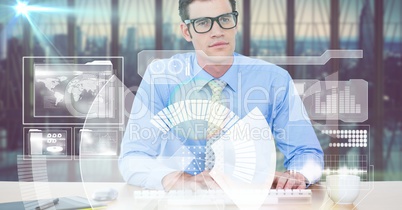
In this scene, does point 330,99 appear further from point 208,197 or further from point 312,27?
point 208,197

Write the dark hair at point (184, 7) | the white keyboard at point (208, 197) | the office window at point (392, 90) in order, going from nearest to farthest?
the white keyboard at point (208, 197) < the dark hair at point (184, 7) < the office window at point (392, 90)

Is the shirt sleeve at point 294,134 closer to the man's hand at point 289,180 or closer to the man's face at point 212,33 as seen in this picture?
the man's hand at point 289,180

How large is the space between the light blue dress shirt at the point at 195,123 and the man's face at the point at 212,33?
5 cm

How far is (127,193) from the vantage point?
4.77 ft

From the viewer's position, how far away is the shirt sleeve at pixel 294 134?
5.14 ft

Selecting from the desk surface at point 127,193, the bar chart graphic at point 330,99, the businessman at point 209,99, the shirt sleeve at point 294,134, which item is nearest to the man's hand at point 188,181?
the businessman at point 209,99

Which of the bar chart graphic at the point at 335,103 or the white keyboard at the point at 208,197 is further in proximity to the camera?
the bar chart graphic at the point at 335,103

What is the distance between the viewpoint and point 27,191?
5.21 feet

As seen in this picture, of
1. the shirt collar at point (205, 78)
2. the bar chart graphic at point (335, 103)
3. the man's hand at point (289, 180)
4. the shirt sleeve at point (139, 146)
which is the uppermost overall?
the shirt collar at point (205, 78)

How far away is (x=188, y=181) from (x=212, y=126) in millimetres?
224

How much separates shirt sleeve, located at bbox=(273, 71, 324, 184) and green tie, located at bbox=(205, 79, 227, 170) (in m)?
0.20

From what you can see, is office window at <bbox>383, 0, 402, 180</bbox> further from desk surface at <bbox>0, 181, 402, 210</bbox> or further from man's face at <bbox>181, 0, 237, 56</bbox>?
man's face at <bbox>181, 0, 237, 56</bbox>

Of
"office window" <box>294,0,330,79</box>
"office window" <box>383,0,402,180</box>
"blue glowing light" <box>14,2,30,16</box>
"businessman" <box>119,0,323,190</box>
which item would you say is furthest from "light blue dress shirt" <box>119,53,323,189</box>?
"blue glowing light" <box>14,2,30,16</box>

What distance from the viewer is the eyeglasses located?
157 cm
